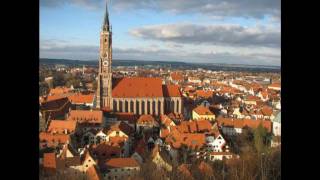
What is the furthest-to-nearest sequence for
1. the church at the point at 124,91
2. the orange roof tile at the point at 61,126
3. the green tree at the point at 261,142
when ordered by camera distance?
the church at the point at 124,91, the orange roof tile at the point at 61,126, the green tree at the point at 261,142

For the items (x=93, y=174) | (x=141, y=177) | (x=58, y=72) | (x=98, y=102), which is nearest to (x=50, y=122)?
(x=98, y=102)

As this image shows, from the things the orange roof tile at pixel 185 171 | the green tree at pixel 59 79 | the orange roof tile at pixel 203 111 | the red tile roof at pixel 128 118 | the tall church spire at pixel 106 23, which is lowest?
the red tile roof at pixel 128 118

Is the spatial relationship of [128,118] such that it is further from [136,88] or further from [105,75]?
[105,75]

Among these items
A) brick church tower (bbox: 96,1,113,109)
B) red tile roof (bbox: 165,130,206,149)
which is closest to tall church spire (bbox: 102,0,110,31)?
brick church tower (bbox: 96,1,113,109)

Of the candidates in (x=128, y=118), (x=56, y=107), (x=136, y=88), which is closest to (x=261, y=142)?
(x=128, y=118)

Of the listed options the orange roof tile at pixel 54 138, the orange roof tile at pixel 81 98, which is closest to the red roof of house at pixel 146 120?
the orange roof tile at pixel 54 138

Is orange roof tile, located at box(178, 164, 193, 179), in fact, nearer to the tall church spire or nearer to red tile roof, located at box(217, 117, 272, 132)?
red tile roof, located at box(217, 117, 272, 132)

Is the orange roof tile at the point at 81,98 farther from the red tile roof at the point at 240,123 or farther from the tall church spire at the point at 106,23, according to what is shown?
Answer: the red tile roof at the point at 240,123
